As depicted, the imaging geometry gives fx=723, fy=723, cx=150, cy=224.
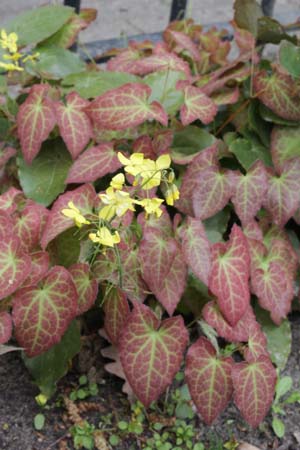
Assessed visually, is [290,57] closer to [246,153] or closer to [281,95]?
[281,95]

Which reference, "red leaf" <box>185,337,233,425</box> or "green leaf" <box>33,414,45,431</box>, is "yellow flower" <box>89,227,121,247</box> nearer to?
"red leaf" <box>185,337,233,425</box>

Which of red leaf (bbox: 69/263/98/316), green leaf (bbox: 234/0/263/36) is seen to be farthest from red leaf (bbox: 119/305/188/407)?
green leaf (bbox: 234/0/263/36)

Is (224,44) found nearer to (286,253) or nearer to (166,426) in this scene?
(286,253)

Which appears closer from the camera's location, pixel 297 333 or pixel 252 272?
pixel 252 272

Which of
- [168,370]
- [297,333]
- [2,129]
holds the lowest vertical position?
[297,333]

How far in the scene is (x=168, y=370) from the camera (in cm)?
174

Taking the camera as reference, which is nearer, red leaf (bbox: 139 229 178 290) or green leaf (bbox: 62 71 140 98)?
red leaf (bbox: 139 229 178 290)

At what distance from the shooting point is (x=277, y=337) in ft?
7.10

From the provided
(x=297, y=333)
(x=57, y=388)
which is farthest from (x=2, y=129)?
(x=297, y=333)

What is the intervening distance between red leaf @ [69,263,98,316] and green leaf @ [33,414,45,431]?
0.33 meters

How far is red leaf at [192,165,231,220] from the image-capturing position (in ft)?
6.51

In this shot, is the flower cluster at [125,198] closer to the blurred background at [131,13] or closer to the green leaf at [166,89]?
the green leaf at [166,89]

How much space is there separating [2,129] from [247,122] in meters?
0.76

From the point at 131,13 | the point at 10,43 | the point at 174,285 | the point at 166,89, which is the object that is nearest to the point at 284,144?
the point at 166,89
